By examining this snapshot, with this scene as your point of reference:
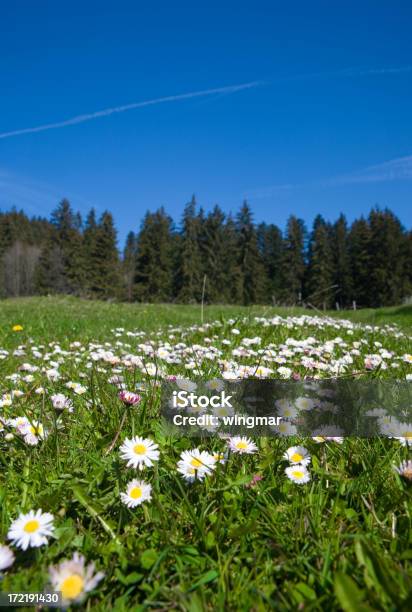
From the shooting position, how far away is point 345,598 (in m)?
0.85

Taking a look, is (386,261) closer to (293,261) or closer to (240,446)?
(293,261)

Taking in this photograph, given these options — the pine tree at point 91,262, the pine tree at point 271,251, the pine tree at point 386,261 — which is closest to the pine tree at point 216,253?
the pine tree at point 271,251

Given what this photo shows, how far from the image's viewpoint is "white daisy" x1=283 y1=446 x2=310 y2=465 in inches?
58.4

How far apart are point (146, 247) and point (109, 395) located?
5595cm

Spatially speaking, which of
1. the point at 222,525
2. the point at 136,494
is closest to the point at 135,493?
the point at 136,494

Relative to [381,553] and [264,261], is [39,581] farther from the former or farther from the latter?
[264,261]

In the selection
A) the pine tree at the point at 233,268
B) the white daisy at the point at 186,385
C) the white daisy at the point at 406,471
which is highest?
the pine tree at the point at 233,268

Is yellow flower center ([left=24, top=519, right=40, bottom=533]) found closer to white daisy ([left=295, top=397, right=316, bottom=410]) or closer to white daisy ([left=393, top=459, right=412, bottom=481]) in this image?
white daisy ([left=393, top=459, right=412, bottom=481])

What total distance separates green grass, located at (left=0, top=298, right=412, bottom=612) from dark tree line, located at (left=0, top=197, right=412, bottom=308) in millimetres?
49905

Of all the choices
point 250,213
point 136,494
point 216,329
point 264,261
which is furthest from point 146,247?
point 136,494

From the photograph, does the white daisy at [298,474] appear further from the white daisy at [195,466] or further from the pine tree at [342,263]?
the pine tree at [342,263]

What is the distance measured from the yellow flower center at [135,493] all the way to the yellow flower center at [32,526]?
0.28 m

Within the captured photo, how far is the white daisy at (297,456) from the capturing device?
4.87ft

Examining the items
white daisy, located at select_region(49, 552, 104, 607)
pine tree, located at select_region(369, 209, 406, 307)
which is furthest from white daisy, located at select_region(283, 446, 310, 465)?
pine tree, located at select_region(369, 209, 406, 307)
